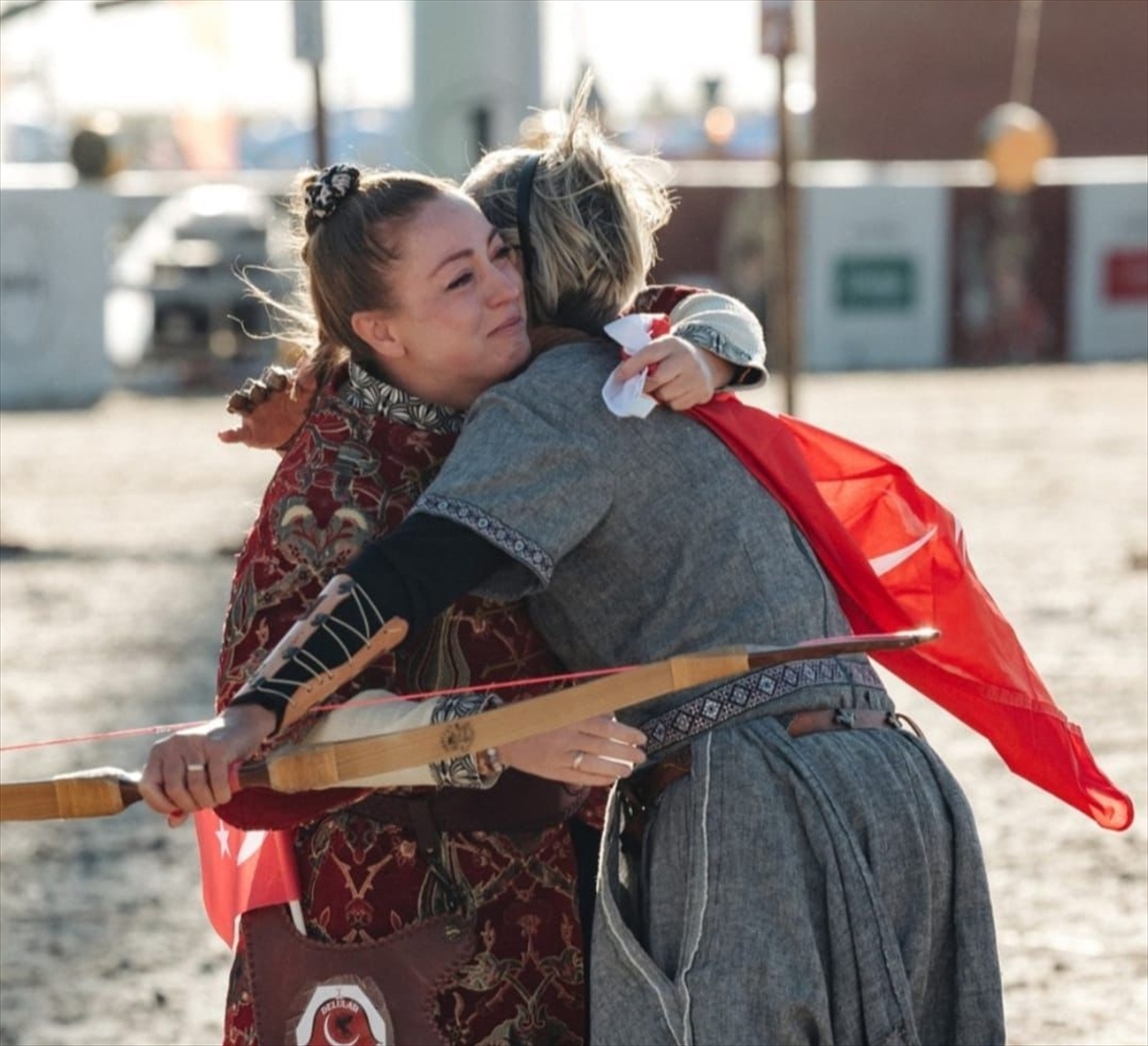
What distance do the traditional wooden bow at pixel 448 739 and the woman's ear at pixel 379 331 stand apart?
0.50m

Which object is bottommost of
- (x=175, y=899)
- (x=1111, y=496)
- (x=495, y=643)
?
(x=1111, y=496)

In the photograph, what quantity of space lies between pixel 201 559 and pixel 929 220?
45.9 ft

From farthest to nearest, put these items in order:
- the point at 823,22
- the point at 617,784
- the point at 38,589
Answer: the point at 823,22, the point at 38,589, the point at 617,784

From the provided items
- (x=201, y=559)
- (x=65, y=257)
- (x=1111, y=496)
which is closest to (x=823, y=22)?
(x=65, y=257)

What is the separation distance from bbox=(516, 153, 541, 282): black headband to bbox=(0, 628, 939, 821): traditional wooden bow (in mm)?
589

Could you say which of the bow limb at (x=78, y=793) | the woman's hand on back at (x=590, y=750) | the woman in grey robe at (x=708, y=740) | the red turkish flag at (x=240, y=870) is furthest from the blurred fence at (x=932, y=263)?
the bow limb at (x=78, y=793)

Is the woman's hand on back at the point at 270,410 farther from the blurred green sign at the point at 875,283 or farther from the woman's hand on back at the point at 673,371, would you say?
the blurred green sign at the point at 875,283

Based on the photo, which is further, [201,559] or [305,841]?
[201,559]

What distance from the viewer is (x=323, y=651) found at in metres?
2.67

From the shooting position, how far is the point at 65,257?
21.5m

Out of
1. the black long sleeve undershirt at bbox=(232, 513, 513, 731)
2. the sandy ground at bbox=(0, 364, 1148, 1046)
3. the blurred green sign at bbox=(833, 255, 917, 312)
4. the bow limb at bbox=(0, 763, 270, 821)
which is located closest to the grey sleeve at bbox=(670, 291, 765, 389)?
the black long sleeve undershirt at bbox=(232, 513, 513, 731)

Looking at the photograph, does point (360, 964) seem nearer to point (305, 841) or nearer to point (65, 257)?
point (305, 841)

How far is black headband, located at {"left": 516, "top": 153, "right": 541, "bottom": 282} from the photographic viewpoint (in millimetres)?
3031

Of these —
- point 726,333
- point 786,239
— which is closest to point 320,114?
point 786,239
